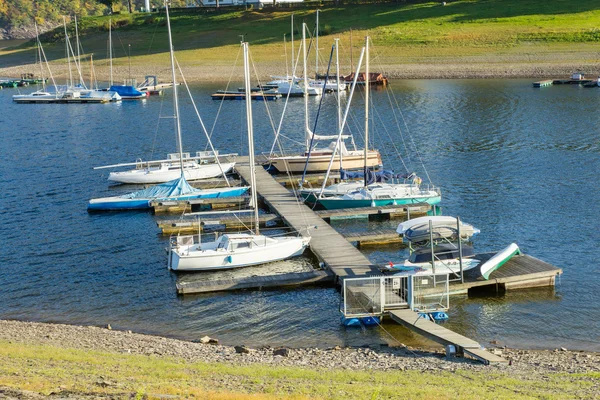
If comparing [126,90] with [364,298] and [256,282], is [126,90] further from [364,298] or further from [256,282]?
[364,298]

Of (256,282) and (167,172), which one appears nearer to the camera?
(256,282)

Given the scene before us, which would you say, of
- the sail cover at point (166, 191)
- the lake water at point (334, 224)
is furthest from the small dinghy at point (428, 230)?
the sail cover at point (166, 191)

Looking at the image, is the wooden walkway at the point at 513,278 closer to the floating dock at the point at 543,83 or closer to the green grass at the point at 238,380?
the green grass at the point at 238,380

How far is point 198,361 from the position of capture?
26641 mm

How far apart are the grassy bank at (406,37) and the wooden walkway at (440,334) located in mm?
91515

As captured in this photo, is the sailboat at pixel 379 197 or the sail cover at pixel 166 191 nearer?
the sailboat at pixel 379 197

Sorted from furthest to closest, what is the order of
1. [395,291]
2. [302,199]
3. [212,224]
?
[302,199], [212,224], [395,291]

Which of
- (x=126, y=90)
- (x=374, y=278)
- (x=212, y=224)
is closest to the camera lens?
(x=374, y=278)

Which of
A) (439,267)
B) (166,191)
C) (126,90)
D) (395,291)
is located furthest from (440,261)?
(126,90)

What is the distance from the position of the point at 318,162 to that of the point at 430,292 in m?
26.7

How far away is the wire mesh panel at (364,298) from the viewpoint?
32438mm

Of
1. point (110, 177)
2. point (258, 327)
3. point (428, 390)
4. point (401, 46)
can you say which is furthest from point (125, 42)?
point (428, 390)

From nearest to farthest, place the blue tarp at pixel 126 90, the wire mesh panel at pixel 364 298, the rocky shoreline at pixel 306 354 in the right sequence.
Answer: the rocky shoreline at pixel 306 354, the wire mesh panel at pixel 364 298, the blue tarp at pixel 126 90

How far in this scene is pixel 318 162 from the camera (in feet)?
195
